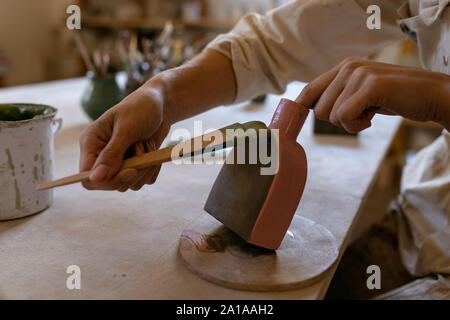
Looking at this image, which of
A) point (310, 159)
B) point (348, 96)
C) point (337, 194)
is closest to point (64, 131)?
point (310, 159)

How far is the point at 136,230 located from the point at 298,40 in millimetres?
577

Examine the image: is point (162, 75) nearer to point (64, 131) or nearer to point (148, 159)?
point (148, 159)

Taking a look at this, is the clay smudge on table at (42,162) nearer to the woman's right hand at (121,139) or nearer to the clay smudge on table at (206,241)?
the woman's right hand at (121,139)

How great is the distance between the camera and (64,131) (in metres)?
1.29

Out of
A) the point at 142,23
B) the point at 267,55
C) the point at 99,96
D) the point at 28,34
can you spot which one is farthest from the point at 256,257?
the point at 28,34

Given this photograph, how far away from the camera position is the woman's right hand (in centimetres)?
63

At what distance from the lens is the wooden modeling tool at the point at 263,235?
55 cm

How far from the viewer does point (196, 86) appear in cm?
87

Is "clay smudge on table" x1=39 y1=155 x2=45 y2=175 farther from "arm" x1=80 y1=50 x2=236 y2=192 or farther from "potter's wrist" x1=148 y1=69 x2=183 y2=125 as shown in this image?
"potter's wrist" x1=148 y1=69 x2=183 y2=125

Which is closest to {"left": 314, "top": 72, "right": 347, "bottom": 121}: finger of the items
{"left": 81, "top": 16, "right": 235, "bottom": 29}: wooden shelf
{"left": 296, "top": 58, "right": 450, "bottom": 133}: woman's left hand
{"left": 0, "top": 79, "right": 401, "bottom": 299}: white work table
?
{"left": 296, "top": 58, "right": 450, "bottom": 133}: woman's left hand

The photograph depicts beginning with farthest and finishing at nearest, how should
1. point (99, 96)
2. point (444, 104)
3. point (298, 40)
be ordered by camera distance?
point (99, 96), point (298, 40), point (444, 104)

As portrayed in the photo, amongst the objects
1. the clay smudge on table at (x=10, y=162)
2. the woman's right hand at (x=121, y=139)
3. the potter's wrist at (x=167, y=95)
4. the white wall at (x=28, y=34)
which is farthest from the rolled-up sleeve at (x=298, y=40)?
the white wall at (x=28, y=34)

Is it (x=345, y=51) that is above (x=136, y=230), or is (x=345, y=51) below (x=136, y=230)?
above

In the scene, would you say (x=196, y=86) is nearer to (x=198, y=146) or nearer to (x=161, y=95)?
(x=161, y=95)
